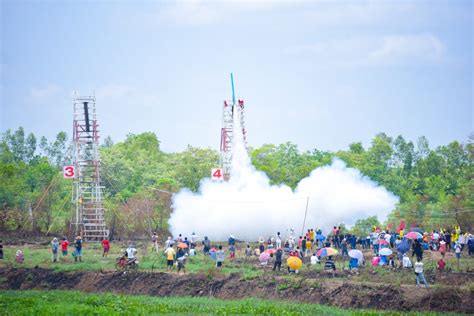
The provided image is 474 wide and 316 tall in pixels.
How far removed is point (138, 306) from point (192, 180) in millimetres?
51775

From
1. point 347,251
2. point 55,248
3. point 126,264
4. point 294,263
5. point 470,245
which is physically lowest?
point 294,263

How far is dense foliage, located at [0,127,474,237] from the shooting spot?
75.0m

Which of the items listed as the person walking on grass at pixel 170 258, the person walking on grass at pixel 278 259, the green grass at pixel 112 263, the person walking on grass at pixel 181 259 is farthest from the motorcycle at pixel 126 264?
the person walking on grass at pixel 278 259

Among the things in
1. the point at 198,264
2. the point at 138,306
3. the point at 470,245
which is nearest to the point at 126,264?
the point at 198,264

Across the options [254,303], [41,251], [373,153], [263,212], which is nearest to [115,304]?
[254,303]

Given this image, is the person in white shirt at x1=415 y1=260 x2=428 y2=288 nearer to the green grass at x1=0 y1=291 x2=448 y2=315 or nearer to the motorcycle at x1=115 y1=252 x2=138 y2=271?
the green grass at x1=0 y1=291 x2=448 y2=315

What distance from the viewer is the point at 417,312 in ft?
123

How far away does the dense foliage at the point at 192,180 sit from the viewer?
7500 cm

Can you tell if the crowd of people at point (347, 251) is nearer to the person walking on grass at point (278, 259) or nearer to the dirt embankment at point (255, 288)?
the person walking on grass at point (278, 259)

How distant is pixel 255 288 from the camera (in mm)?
44594

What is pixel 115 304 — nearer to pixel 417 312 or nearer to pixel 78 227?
pixel 417 312

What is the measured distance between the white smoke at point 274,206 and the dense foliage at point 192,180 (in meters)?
2.28

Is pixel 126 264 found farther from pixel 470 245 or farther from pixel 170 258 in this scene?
pixel 470 245

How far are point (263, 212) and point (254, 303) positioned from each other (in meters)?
29.4
